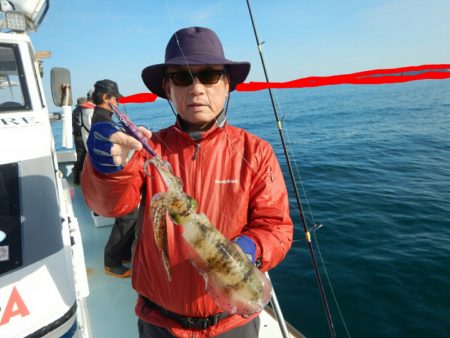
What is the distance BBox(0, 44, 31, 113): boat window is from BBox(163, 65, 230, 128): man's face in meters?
2.74

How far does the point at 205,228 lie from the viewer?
72.8 inches

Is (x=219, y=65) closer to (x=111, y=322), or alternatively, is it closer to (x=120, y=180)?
(x=120, y=180)

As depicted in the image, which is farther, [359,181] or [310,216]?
[359,181]

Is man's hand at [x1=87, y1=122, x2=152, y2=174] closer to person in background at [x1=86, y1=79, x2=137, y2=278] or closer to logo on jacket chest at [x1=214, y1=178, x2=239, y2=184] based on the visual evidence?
logo on jacket chest at [x1=214, y1=178, x2=239, y2=184]

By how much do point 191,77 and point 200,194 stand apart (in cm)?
100

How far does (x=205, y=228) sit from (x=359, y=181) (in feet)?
38.3

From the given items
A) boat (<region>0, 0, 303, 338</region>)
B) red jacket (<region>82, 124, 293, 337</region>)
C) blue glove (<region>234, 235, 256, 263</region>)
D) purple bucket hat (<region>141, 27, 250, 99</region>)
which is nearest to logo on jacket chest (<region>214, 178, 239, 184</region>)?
red jacket (<region>82, 124, 293, 337</region>)

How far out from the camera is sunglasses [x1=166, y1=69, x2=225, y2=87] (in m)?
2.28

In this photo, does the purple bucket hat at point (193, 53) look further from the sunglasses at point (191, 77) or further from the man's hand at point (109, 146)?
the man's hand at point (109, 146)

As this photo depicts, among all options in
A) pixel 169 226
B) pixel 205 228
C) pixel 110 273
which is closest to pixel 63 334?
pixel 169 226

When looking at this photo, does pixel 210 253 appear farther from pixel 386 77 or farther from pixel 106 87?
pixel 386 77

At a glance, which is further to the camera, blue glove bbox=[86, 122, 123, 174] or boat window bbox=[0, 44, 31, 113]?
boat window bbox=[0, 44, 31, 113]

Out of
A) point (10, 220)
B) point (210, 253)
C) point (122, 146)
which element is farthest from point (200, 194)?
point (10, 220)

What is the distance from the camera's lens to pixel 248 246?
204 centimetres
